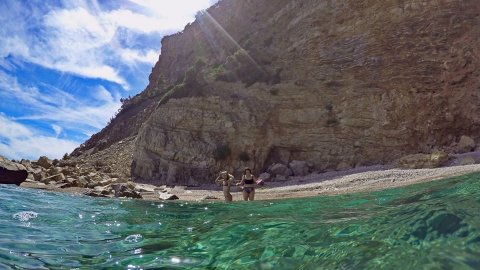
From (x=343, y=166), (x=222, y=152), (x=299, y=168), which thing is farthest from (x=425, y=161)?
(x=222, y=152)

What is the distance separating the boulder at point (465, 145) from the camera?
18.1 m

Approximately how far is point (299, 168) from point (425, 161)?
662 centimetres

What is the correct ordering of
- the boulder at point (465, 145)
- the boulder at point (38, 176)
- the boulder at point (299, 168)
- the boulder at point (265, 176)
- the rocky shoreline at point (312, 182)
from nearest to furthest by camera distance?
the rocky shoreline at point (312, 182)
the boulder at point (465, 145)
the boulder at point (265, 176)
the boulder at point (38, 176)
the boulder at point (299, 168)

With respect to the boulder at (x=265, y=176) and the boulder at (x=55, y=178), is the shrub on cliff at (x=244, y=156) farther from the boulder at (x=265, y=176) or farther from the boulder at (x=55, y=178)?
the boulder at (x=55, y=178)

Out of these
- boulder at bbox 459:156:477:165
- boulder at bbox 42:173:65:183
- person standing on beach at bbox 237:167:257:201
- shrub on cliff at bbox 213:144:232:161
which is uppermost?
shrub on cliff at bbox 213:144:232:161

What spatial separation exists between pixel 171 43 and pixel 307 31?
38644 mm

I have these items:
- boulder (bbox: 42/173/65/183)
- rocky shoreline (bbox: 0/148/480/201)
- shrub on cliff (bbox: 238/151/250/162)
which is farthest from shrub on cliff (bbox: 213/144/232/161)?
boulder (bbox: 42/173/65/183)

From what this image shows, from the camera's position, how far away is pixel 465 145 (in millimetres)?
18188

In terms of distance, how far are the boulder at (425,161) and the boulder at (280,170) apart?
5844 mm

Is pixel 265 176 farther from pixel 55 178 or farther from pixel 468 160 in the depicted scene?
pixel 55 178

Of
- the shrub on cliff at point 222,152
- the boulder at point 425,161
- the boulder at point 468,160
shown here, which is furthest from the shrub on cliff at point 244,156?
the boulder at point 468,160

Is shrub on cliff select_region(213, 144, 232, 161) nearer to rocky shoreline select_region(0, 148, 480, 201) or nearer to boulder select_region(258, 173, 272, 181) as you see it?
rocky shoreline select_region(0, 148, 480, 201)

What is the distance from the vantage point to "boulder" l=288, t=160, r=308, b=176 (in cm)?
2122

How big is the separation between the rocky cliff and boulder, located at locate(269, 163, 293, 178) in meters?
1.67
